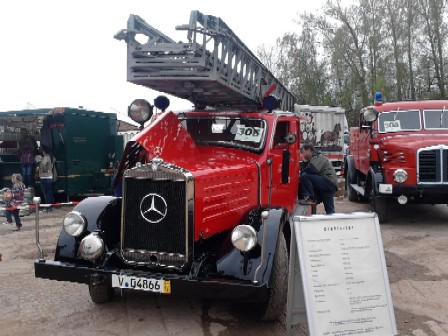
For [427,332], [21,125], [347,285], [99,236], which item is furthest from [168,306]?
[21,125]

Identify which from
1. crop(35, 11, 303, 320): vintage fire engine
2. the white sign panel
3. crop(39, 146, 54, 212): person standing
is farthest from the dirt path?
crop(39, 146, 54, 212): person standing

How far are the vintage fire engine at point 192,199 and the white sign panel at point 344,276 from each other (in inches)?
17.9

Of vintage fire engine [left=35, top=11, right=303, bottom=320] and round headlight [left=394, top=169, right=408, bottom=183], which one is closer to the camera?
vintage fire engine [left=35, top=11, right=303, bottom=320]

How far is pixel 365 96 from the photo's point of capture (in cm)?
2838

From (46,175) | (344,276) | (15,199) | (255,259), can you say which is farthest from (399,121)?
(46,175)

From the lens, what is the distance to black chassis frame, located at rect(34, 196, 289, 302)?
12.3ft

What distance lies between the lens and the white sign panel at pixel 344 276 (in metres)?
3.38

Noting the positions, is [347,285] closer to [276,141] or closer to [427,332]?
[427,332]

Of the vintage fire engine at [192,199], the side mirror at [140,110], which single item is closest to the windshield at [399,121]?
the vintage fire engine at [192,199]

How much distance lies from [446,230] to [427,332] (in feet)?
16.5

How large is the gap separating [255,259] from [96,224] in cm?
160

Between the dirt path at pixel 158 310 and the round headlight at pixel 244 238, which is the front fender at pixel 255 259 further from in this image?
the dirt path at pixel 158 310

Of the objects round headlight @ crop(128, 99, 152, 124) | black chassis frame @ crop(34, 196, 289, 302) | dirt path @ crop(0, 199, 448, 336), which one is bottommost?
dirt path @ crop(0, 199, 448, 336)

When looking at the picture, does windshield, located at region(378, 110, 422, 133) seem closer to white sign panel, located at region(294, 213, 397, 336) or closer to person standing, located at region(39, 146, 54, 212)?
white sign panel, located at region(294, 213, 397, 336)
